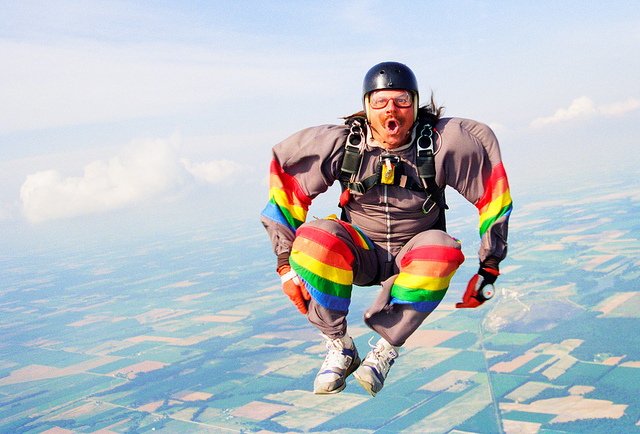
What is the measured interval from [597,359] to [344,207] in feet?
266

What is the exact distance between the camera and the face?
148 inches

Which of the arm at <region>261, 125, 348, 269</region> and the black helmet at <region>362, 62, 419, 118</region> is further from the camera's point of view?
the arm at <region>261, 125, 348, 269</region>

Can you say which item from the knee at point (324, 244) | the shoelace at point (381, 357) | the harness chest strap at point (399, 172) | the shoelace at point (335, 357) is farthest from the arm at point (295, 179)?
the shoelace at point (381, 357)

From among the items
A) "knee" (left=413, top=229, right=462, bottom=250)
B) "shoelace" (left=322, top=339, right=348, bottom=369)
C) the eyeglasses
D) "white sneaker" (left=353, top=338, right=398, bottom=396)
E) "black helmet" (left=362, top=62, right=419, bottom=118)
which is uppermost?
"black helmet" (left=362, top=62, right=419, bottom=118)

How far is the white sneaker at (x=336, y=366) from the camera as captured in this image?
3756 millimetres

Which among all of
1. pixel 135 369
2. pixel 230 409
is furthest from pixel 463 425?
pixel 135 369

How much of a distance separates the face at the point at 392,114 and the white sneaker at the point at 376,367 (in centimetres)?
160

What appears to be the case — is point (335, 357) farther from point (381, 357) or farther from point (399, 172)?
point (399, 172)

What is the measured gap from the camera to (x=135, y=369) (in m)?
98.4

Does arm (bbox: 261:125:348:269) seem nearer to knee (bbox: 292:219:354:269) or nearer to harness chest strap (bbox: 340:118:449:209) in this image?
harness chest strap (bbox: 340:118:449:209)

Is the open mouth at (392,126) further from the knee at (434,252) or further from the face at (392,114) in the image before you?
the knee at (434,252)

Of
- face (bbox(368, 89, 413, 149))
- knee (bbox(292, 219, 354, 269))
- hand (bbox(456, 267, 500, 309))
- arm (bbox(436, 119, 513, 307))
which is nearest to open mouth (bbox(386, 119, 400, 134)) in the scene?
face (bbox(368, 89, 413, 149))

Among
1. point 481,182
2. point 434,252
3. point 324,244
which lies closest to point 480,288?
point 434,252

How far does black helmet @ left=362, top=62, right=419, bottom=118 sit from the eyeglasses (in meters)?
0.05
